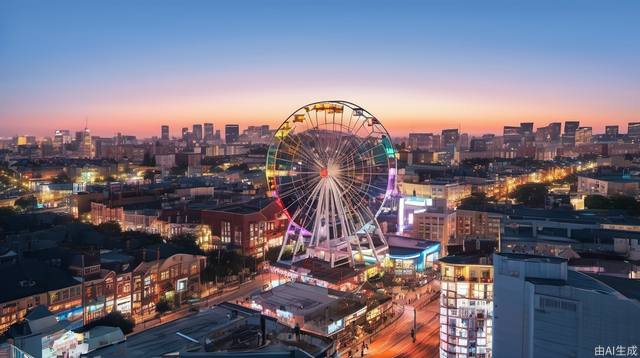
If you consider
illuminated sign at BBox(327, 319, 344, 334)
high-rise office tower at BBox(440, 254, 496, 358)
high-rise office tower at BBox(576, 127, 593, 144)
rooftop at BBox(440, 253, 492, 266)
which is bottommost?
illuminated sign at BBox(327, 319, 344, 334)

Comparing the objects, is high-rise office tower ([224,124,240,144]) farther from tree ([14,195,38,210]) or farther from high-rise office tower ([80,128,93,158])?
tree ([14,195,38,210])

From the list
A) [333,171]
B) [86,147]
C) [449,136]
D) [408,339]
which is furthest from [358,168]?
[449,136]

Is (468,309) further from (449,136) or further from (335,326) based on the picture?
(449,136)

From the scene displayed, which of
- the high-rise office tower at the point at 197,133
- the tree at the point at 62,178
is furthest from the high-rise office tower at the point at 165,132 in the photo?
the tree at the point at 62,178

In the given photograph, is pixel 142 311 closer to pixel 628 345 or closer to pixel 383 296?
pixel 383 296

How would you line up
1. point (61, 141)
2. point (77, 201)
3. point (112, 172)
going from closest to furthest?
point (77, 201) → point (112, 172) → point (61, 141)

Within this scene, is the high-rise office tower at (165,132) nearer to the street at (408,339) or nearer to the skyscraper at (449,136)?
the skyscraper at (449,136)

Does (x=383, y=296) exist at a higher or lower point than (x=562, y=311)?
lower

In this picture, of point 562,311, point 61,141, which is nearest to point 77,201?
point 562,311

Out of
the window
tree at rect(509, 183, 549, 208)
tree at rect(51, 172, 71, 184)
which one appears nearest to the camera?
the window

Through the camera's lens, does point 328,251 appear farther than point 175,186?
No

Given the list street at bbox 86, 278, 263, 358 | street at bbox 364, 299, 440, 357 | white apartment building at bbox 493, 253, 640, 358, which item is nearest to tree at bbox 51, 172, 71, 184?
street at bbox 364, 299, 440, 357
